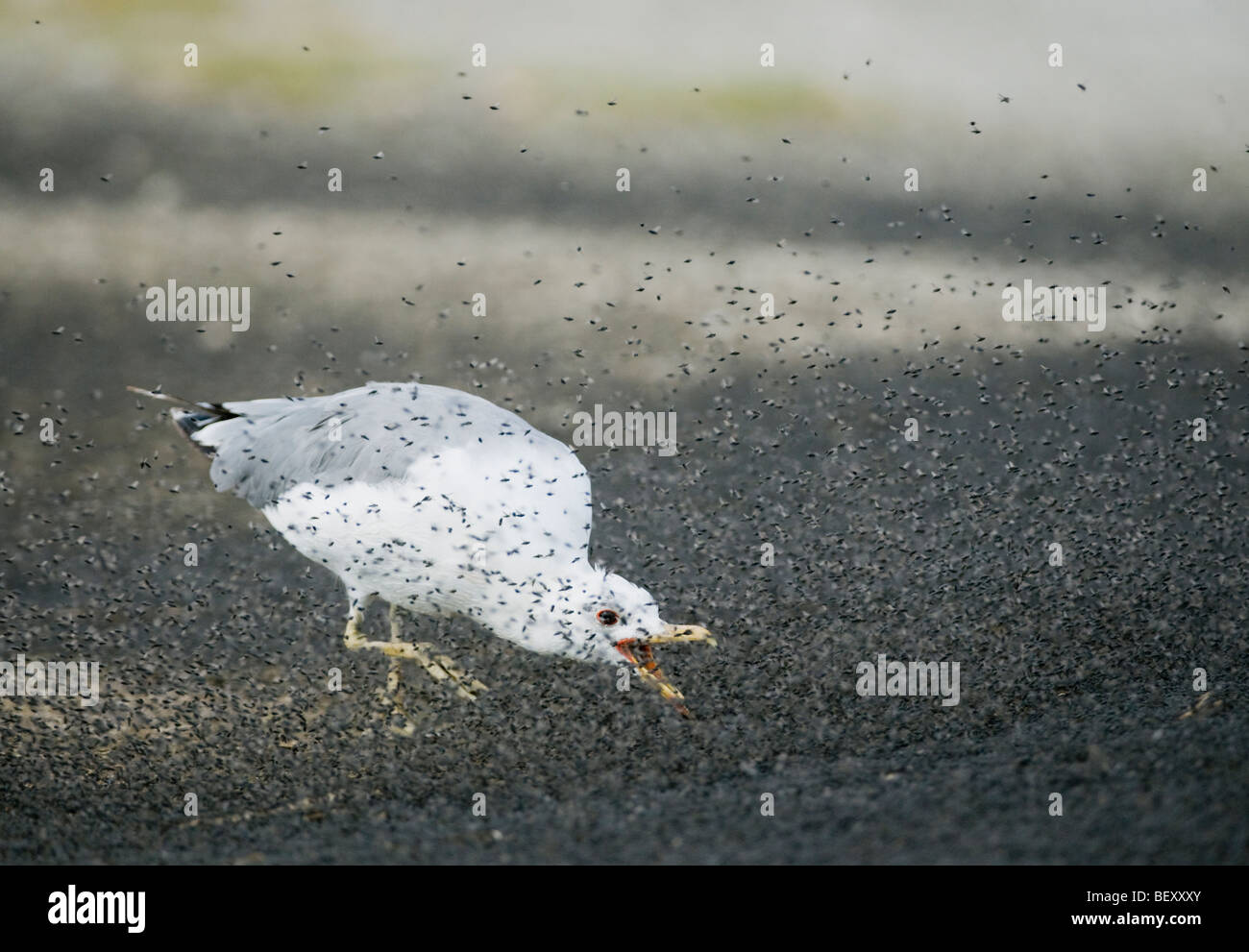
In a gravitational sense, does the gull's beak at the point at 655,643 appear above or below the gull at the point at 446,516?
below

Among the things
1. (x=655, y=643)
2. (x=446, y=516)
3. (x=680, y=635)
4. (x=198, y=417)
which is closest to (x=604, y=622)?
(x=655, y=643)

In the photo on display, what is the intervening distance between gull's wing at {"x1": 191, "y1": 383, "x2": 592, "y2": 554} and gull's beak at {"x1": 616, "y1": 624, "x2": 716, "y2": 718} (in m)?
0.58

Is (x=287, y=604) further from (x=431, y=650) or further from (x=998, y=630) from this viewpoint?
(x=998, y=630)

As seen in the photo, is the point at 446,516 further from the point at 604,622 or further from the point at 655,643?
the point at 655,643

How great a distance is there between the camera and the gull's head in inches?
203

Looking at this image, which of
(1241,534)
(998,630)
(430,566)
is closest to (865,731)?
(998,630)

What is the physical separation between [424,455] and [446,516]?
0.31 metres

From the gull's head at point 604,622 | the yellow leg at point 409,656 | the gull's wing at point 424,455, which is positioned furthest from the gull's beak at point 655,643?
the yellow leg at point 409,656

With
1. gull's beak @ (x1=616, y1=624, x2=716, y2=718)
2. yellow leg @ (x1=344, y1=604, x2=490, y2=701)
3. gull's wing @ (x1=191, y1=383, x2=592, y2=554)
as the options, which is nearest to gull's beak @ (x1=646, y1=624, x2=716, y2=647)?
gull's beak @ (x1=616, y1=624, x2=716, y2=718)

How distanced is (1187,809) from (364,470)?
3690 millimetres

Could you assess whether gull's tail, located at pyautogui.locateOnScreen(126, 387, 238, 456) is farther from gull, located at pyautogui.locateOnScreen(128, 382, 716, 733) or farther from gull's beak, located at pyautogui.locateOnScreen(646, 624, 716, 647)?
gull's beak, located at pyautogui.locateOnScreen(646, 624, 716, 647)

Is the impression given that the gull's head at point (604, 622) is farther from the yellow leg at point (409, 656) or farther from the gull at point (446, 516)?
the yellow leg at point (409, 656)

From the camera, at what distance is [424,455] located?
217 inches

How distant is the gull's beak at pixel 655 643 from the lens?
5.06 metres
